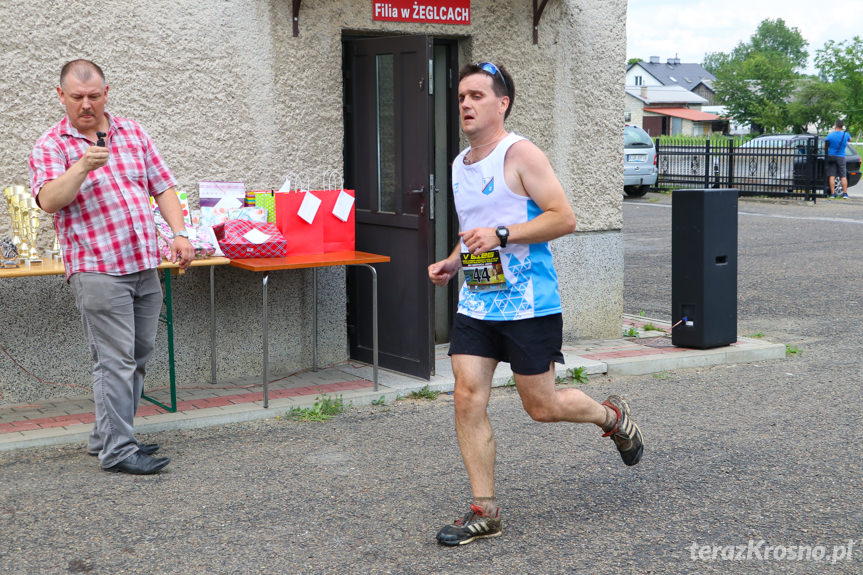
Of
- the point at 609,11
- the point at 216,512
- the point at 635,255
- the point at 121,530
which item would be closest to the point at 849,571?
the point at 216,512

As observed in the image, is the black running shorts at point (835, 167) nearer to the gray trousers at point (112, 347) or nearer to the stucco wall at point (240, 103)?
the stucco wall at point (240, 103)

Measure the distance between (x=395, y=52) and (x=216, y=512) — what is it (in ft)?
12.1

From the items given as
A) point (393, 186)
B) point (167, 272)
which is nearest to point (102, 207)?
point (167, 272)

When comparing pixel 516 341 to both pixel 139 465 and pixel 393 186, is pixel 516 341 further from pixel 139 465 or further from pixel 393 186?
pixel 393 186

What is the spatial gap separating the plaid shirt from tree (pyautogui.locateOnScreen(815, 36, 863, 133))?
40.9 meters

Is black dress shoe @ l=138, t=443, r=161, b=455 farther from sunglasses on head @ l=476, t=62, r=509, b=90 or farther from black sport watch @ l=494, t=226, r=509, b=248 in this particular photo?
sunglasses on head @ l=476, t=62, r=509, b=90

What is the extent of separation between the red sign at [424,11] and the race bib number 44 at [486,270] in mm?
3834

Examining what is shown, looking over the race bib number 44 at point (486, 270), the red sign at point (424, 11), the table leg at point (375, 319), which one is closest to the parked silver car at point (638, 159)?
the red sign at point (424, 11)

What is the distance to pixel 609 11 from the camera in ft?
28.5

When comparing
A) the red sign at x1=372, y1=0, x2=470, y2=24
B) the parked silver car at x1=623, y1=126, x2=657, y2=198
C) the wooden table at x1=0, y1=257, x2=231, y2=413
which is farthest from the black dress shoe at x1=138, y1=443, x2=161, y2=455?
the parked silver car at x1=623, y1=126, x2=657, y2=198

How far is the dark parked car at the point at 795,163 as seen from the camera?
23.6 m

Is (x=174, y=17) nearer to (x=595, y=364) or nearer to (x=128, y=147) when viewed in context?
(x=128, y=147)

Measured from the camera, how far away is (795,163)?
23969mm

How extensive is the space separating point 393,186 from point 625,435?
3.10 meters
